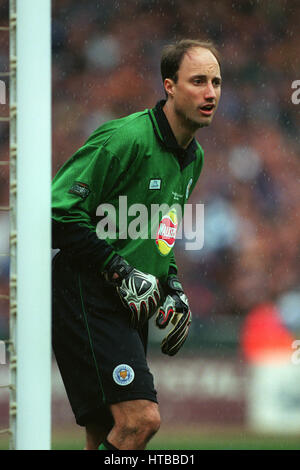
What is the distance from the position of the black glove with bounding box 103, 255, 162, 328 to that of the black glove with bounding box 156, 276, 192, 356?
177mm

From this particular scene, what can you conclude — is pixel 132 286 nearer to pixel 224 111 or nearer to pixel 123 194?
pixel 123 194

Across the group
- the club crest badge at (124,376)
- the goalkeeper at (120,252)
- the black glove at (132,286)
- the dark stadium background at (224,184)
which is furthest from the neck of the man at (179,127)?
the dark stadium background at (224,184)

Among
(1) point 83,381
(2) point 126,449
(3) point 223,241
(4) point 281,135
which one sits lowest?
(2) point 126,449

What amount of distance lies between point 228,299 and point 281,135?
152cm

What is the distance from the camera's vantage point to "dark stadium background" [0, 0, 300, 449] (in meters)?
6.40

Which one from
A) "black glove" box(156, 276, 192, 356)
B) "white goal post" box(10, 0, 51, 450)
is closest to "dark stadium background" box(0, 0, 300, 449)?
"black glove" box(156, 276, 192, 356)

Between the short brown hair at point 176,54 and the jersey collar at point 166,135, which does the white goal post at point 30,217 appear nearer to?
the jersey collar at point 166,135

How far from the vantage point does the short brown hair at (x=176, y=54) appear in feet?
9.94

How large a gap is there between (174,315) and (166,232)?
28cm

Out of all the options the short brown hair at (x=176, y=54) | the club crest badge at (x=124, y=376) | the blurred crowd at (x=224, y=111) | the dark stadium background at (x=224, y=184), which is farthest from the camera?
the blurred crowd at (x=224, y=111)

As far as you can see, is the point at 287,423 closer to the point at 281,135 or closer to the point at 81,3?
the point at 281,135
